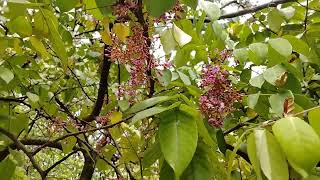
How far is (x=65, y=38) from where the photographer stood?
1339mm

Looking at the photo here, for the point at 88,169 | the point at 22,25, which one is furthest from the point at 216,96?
the point at 88,169

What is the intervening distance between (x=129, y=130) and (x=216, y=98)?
0.53 m

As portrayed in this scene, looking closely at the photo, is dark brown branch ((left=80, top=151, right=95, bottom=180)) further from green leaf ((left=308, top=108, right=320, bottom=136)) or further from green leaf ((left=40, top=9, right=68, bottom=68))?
green leaf ((left=308, top=108, right=320, bottom=136))

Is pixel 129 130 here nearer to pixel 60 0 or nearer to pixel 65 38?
pixel 65 38

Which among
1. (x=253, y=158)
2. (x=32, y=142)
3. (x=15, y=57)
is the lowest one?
(x=32, y=142)

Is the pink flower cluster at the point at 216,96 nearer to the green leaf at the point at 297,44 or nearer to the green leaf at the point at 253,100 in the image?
the green leaf at the point at 253,100

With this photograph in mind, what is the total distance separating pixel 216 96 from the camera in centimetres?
84

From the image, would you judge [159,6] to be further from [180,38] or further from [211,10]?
[211,10]

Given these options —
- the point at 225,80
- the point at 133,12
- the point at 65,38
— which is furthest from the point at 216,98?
the point at 65,38

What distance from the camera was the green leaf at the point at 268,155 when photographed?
1.72ft

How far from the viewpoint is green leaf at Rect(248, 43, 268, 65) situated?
984 millimetres

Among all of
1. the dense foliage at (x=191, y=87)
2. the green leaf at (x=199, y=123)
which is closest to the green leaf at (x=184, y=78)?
the dense foliage at (x=191, y=87)

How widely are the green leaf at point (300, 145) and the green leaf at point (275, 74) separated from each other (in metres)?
0.35

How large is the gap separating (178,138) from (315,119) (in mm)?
181
